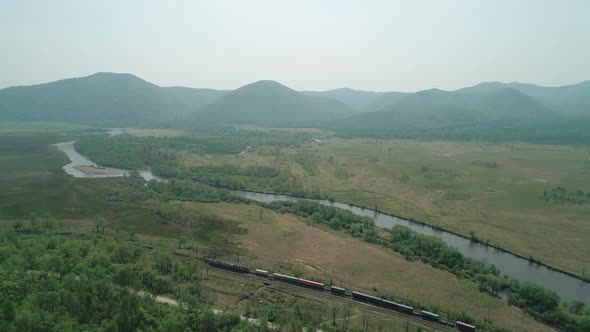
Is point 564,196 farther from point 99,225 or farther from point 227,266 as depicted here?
point 99,225

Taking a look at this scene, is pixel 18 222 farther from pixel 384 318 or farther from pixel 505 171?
pixel 505 171

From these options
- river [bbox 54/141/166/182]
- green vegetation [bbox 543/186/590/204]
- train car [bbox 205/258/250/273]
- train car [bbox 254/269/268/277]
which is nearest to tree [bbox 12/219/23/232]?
train car [bbox 205/258/250/273]

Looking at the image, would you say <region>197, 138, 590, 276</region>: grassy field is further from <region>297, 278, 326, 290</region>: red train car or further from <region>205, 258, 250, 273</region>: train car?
<region>205, 258, 250, 273</region>: train car

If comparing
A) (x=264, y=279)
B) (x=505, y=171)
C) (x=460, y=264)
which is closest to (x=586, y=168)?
(x=505, y=171)

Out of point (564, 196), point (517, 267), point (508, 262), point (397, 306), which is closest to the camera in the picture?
point (397, 306)

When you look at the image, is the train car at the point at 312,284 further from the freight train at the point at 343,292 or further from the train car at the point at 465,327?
the train car at the point at 465,327

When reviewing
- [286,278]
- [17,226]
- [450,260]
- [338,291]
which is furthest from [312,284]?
[17,226]
